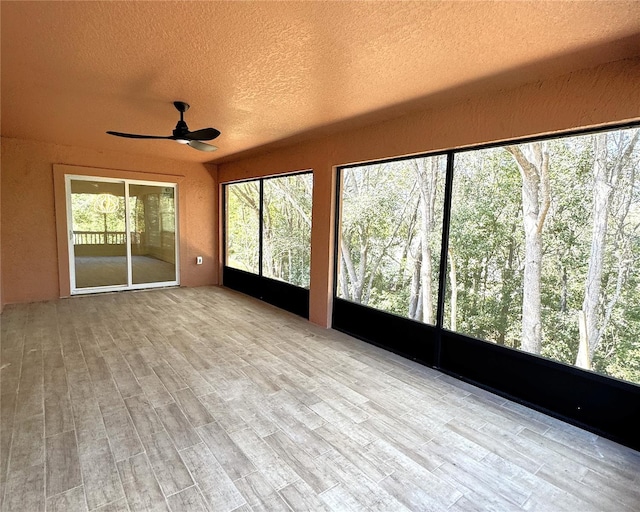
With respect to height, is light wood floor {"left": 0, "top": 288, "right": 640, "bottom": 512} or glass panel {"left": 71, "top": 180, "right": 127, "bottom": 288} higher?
glass panel {"left": 71, "top": 180, "right": 127, "bottom": 288}

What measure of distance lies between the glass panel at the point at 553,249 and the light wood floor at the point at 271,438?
83 cm

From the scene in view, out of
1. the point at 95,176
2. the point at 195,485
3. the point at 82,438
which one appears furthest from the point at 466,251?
the point at 95,176

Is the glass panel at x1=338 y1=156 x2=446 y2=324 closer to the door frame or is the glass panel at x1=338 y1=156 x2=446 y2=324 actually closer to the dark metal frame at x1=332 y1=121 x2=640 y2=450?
the dark metal frame at x1=332 y1=121 x2=640 y2=450

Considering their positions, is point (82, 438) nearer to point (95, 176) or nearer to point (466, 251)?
point (466, 251)

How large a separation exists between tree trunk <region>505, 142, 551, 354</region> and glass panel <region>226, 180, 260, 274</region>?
4104 mm

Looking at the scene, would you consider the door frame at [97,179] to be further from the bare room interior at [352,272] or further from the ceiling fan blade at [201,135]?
the ceiling fan blade at [201,135]

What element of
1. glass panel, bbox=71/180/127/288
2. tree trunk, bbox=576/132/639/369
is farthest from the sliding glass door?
tree trunk, bbox=576/132/639/369

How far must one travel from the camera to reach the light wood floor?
1688 mm

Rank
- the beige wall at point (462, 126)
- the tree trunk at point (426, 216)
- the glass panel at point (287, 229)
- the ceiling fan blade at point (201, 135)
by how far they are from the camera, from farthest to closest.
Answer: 1. the glass panel at point (287, 229)
2. the tree trunk at point (426, 216)
3. the ceiling fan blade at point (201, 135)
4. the beige wall at point (462, 126)

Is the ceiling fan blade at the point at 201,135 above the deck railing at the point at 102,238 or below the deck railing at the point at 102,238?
above

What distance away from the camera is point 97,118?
3.67 meters

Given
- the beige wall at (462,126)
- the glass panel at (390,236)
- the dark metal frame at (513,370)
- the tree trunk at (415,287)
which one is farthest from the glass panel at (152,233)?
the tree trunk at (415,287)

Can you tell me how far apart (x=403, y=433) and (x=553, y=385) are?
1.28 metres

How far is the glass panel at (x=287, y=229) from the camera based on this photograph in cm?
515
